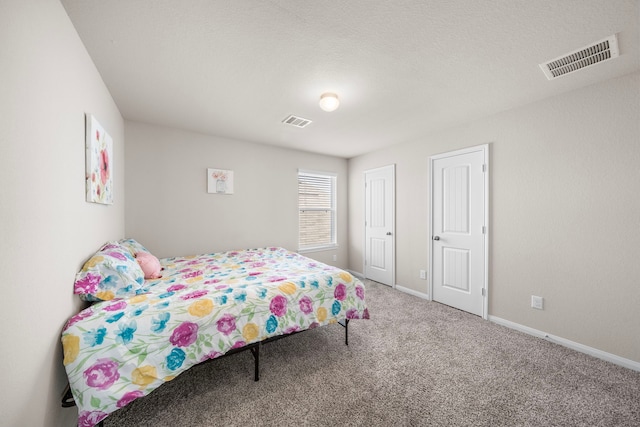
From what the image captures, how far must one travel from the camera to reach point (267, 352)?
2.16m

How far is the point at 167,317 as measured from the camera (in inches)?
58.8

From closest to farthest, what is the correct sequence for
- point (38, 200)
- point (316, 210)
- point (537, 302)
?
point (38, 200)
point (537, 302)
point (316, 210)

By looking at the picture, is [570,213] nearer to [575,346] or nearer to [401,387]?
[575,346]

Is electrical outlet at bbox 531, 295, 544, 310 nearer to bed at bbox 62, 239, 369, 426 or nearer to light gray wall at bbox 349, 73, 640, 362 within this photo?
light gray wall at bbox 349, 73, 640, 362

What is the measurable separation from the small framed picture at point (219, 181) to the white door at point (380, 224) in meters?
2.43

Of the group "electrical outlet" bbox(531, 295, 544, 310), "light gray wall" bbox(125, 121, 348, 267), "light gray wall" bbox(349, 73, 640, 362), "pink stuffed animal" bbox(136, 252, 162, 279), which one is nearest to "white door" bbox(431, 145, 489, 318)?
"light gray wall" bbox(349, 73, 640, 362)

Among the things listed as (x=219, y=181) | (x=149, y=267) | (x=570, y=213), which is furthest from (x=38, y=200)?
(x=570, y=213)

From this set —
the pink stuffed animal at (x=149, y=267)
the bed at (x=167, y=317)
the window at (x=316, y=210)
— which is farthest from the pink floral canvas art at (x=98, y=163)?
the window at (x=316, y=210)

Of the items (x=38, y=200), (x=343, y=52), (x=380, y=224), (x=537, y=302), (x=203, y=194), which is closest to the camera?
(x=38, y=200)

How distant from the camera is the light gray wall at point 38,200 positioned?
2.82 feet

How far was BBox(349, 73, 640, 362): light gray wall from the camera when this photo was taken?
196 cm

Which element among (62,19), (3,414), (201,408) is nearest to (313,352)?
(201,408)

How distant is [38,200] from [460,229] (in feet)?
12.2

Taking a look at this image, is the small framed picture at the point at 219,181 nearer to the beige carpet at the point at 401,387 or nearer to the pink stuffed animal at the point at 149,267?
the pink stuffed animal at the point at 149,267
